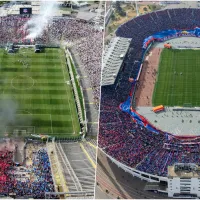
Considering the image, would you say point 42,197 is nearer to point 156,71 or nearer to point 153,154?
point 153,154

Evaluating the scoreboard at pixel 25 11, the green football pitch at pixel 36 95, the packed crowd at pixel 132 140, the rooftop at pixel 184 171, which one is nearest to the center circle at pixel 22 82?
the green football pitch at pixel 36 95

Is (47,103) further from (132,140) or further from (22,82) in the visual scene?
(132,140)

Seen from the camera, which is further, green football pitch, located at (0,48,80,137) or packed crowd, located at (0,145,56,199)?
green football pitch, located at (0,48,80,137)

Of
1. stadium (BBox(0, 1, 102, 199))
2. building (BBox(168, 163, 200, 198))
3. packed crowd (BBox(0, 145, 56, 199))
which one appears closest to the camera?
building (BBox(168, 163, 200, 198))

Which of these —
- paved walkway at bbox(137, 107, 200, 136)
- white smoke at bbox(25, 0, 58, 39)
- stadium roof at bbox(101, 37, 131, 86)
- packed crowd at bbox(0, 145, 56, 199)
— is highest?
white smoke at bbox(25, 0, 58, 39)

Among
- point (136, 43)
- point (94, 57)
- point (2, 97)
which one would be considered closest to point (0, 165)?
point (2, 97)

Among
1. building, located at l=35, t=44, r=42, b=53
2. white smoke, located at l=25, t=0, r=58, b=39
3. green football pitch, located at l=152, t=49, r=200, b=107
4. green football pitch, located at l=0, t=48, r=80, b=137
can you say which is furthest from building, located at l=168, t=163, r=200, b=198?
white smoke, located at l=25, t=0, r=58, b=39

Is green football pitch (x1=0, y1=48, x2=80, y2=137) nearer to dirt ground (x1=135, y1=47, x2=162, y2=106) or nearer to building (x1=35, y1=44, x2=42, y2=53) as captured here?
building (x1=35, y1=44, x2=42, y2=53)
